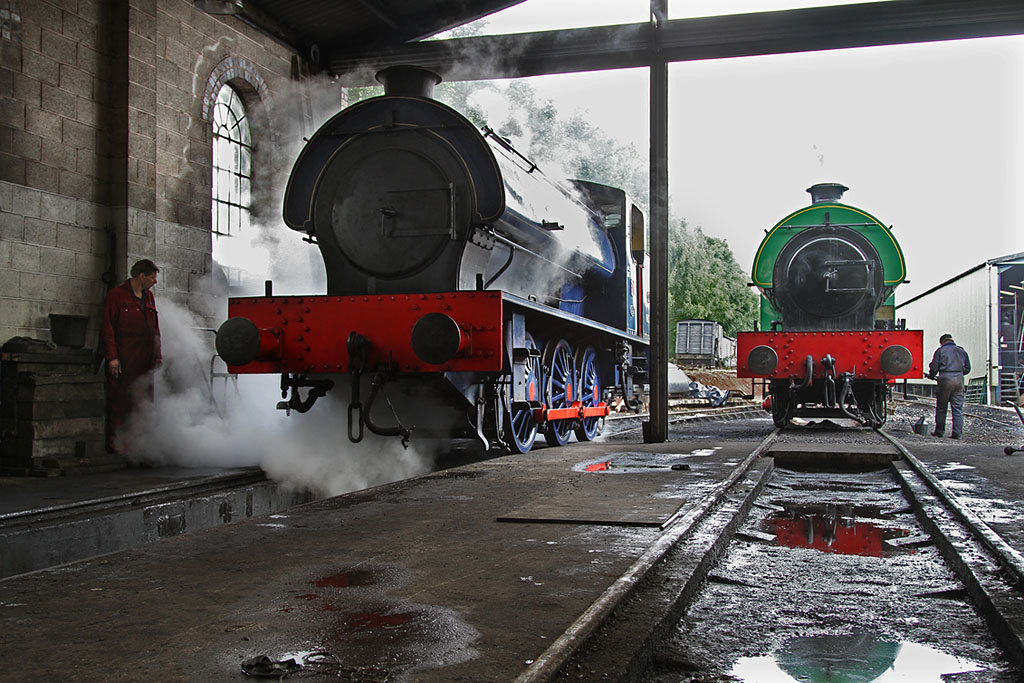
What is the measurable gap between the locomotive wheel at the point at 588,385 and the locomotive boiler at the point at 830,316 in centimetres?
185

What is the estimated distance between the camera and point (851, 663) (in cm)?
254

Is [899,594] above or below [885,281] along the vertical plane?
below

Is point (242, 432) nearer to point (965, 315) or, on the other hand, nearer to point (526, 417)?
point (526, 417)

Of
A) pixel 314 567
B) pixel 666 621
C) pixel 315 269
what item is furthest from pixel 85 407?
pixel 666 621

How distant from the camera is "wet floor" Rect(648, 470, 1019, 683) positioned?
2.48m

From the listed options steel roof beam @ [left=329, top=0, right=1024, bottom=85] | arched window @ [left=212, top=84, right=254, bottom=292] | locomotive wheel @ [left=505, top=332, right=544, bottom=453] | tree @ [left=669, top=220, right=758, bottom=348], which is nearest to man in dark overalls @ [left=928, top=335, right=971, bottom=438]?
steel roof beam @ [left=329, top=0, right=1024, bottom=85]

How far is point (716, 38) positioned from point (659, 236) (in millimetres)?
1937

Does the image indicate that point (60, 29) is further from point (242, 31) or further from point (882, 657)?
point (882, 657)

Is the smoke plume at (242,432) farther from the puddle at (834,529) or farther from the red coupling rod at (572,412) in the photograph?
the puddle at (834,529)

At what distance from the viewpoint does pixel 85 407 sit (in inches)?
267

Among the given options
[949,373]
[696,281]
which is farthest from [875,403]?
[696,281]

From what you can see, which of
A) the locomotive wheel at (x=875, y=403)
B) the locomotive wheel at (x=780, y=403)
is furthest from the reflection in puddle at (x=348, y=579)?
the locomotive wheel at (x=875, y=403)

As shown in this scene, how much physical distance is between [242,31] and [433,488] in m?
6.13

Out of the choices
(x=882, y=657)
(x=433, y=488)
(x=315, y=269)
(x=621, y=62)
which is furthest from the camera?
(x=621, y=62)
